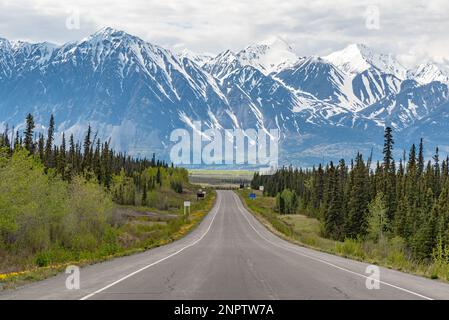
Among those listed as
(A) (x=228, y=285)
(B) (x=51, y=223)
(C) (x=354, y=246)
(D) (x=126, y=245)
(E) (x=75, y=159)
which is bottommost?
(D) (x=126, y=245)

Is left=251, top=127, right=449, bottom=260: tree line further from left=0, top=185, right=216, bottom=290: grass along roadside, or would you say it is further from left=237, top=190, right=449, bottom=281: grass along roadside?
left=0, top=185, right=216, bottom=290: grass along roadside

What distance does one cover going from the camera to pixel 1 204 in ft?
139

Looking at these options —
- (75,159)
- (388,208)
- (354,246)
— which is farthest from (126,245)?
(75,159)

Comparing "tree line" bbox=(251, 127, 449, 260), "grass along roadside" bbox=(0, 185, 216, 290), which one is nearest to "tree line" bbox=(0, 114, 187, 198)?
"grass along roadside" bbox=(0, 185, 216, 290)

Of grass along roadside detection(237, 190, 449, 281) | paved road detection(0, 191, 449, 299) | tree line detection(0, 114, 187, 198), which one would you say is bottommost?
grass along roadside detection(237, 190, 449, 281)

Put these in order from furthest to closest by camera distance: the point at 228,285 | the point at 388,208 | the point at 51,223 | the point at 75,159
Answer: the point at 75,159 → the point at 388,208 → the point at 51,223 → the point at 228,285

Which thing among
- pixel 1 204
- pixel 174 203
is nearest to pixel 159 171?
pixel 174 203

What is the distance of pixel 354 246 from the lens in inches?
1548

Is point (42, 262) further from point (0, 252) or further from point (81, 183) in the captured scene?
point (81, 183)

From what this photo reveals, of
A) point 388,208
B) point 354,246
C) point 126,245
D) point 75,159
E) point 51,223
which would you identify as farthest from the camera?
→ point 75,159

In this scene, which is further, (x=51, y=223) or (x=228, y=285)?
(x=51, y=223)

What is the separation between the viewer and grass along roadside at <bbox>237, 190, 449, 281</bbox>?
1025 inches

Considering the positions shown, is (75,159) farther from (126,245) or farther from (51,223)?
(126,245)
